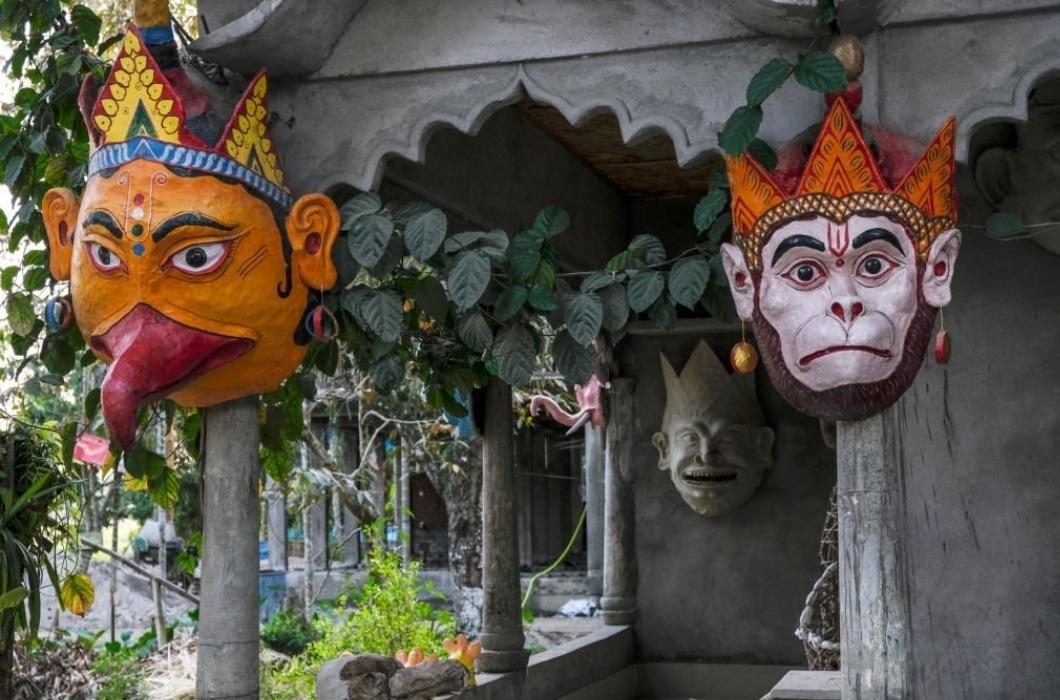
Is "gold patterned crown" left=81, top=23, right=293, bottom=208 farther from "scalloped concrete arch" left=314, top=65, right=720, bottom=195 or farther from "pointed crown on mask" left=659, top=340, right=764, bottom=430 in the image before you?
"pointed crown on mask" left=659, top=340, right=764, bottom=430

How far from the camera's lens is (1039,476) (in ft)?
16.8

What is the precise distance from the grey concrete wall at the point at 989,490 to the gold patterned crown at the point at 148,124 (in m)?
2.65

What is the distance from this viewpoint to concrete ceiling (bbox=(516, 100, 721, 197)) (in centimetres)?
673

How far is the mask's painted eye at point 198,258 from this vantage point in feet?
14.9

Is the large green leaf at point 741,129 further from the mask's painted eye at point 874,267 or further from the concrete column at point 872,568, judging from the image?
the concrete column at point 872,568

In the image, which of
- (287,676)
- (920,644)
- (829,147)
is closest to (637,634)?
(287,676)

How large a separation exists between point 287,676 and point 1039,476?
5897 mm

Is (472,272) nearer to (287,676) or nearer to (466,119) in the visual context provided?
(466,119)

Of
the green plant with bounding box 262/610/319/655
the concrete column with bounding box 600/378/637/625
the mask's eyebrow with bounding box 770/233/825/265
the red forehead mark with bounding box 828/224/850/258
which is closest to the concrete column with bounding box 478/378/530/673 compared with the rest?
the concrete column with bounding box 600/378/637/625

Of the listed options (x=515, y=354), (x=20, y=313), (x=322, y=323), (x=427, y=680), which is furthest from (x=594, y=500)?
(x=322, y=323)

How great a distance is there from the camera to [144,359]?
14.7 feet

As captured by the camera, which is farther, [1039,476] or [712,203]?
[1039,476]

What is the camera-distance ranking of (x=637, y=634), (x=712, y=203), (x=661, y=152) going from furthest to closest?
(x=637, y=634)
(x=661, y=152)
(x=712, y=203)

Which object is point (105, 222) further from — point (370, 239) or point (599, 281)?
point (599, 281)
